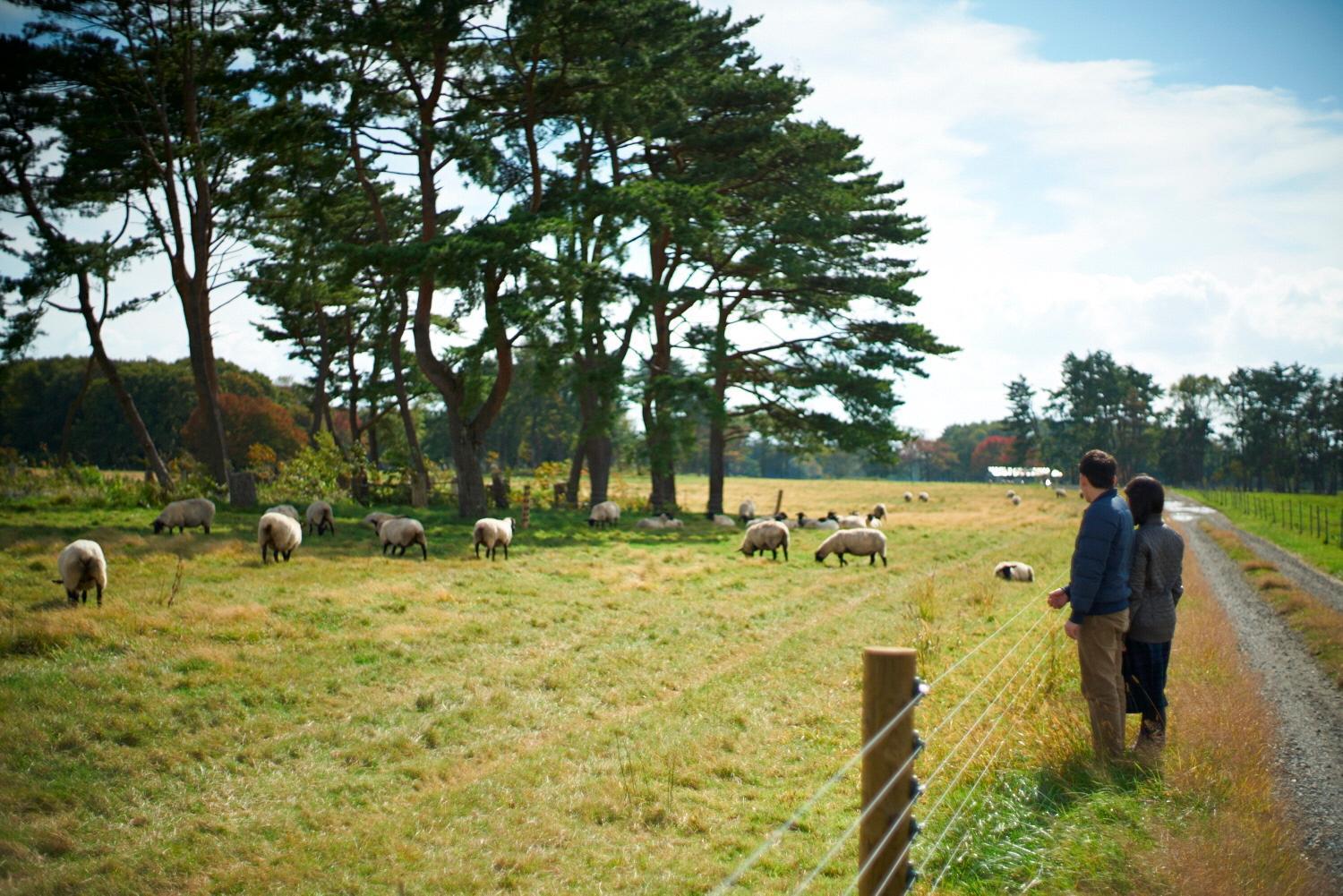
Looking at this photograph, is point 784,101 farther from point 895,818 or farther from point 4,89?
Answer: point 895,818

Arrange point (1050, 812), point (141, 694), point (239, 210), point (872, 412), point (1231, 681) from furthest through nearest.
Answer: point (872, 412)
point (239, 210)
point (1231, 681)
point (141, 694)
point (1050, 812)

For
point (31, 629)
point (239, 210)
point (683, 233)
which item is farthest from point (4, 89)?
point (31, 629)

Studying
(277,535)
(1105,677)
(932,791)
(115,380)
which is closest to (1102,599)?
(1105,677)

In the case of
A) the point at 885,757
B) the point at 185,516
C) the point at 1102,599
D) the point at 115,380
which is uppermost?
the point at 115,380

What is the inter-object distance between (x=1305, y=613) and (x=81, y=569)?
803 inches

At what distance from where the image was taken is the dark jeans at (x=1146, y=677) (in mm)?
7344

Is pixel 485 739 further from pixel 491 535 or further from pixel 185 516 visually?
pixel 185 516

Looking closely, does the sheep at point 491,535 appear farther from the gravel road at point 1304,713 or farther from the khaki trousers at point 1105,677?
the khaki trousers at point 1105,677

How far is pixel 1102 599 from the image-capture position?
6.80 metres

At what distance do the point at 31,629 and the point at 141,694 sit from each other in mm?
2658

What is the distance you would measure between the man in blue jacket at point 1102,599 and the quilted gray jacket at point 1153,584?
507 mm

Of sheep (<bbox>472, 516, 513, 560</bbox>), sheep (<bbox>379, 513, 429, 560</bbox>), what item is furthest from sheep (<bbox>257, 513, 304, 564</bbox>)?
sheep (<bbox>472, 516, 513, 560</bbox>)

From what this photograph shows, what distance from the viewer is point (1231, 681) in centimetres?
1034

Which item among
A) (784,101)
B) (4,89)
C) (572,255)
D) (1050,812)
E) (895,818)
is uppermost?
(784,101)
